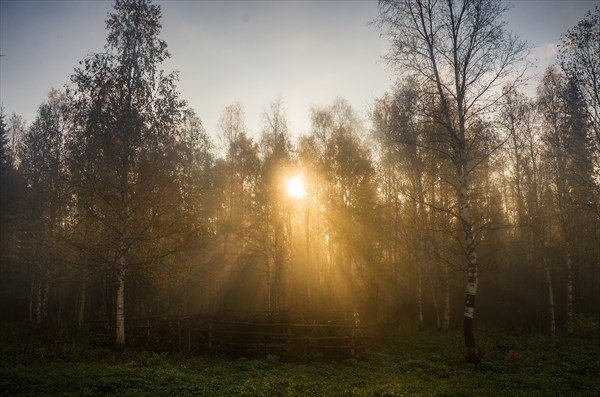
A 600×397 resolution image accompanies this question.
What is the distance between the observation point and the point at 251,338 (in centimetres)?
1570

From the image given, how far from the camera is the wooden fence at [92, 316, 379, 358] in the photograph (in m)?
15.1

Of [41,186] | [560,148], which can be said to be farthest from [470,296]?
[41,186]

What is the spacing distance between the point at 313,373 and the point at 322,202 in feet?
56.9

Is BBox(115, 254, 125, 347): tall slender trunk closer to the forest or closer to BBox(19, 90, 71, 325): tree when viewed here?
the forest

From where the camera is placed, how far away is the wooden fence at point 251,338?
15.1m

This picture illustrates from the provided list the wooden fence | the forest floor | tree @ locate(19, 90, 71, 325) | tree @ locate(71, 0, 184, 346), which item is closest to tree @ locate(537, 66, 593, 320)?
the forest floor

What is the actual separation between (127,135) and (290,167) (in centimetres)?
1388

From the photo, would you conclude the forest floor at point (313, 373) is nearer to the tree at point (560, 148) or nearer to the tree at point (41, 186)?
the tree at point (560, 148)

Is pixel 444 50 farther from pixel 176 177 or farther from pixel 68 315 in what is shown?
pixel 68 315

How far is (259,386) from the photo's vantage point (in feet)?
33.2

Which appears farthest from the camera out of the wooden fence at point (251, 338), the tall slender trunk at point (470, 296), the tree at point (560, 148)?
the tree at point (560, 148)

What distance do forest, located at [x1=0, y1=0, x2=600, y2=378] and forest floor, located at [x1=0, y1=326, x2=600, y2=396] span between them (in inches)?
68.9

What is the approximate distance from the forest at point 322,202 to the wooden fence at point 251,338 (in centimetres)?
129

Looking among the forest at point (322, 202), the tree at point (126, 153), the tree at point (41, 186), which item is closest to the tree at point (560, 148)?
the forest at point (322, 202)
